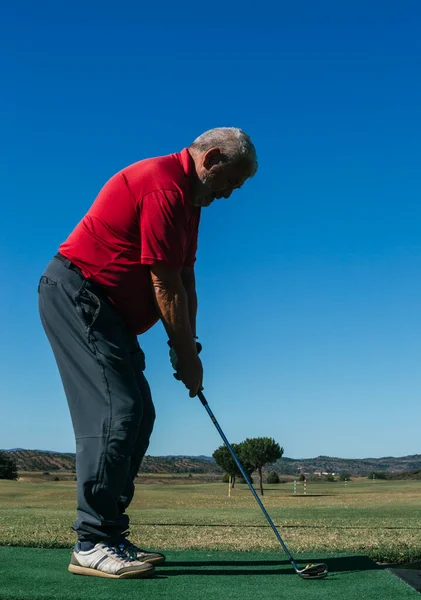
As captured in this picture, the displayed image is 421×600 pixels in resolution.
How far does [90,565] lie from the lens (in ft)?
10.9

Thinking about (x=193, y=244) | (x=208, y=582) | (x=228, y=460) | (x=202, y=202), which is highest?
(x=228, y=460)

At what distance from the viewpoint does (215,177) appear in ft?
11.3

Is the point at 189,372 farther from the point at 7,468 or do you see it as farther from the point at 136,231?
the point at 7,468

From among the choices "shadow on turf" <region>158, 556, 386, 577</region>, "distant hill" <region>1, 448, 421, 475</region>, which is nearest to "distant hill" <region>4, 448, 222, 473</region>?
"distant hill" <region>1, 448, 421, 475</region>

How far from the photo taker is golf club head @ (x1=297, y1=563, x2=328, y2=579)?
3389 millimetres

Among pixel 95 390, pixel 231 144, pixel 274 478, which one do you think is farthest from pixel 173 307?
pixel 274 478

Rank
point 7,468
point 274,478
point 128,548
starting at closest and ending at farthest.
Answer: point 128,548
point 7,468
point 274,478

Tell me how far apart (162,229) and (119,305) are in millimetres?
469

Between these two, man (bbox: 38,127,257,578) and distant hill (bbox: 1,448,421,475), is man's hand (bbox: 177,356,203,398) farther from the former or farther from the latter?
distant hill (bbox: 1,448,421,475)

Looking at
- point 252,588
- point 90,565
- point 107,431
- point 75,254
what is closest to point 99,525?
point 90,565

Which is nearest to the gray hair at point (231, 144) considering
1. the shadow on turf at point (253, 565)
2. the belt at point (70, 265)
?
the belt at point (70, 265)

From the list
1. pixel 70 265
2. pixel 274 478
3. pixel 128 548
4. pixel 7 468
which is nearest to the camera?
→ pixel 70 265

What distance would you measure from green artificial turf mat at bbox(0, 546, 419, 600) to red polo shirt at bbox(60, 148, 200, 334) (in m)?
1.21

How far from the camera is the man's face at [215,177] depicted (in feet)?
11.2
